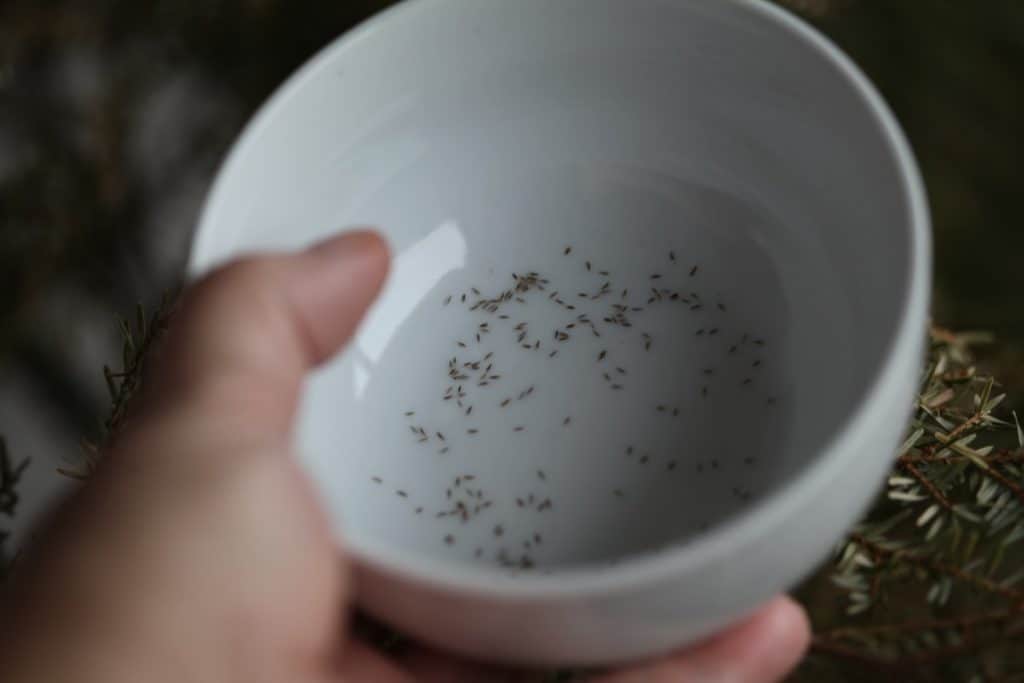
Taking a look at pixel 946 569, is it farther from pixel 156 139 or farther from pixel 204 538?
pixel 156 139

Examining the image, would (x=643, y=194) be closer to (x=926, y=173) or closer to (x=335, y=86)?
(x=335, y=86)

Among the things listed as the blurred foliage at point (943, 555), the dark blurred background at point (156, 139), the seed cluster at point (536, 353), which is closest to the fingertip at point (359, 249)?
the seed cluster at point (536, 353)

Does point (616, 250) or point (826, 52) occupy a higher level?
point (826, 52)

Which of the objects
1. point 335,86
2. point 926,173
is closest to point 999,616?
point 335,86

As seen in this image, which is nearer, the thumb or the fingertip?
the thumb

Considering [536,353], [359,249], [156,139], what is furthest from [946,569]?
[156,139]

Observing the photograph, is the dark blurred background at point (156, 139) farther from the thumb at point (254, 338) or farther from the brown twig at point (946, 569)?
the thumb at point (254, 338)

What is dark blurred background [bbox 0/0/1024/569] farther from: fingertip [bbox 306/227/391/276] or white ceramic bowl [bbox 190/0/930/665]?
fingertip [bbox 306/227/391/276]

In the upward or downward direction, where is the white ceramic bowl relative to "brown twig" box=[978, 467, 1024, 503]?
upward

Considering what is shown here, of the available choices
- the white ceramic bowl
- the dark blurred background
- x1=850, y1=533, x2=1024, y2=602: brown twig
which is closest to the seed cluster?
the white ceramic bowl
